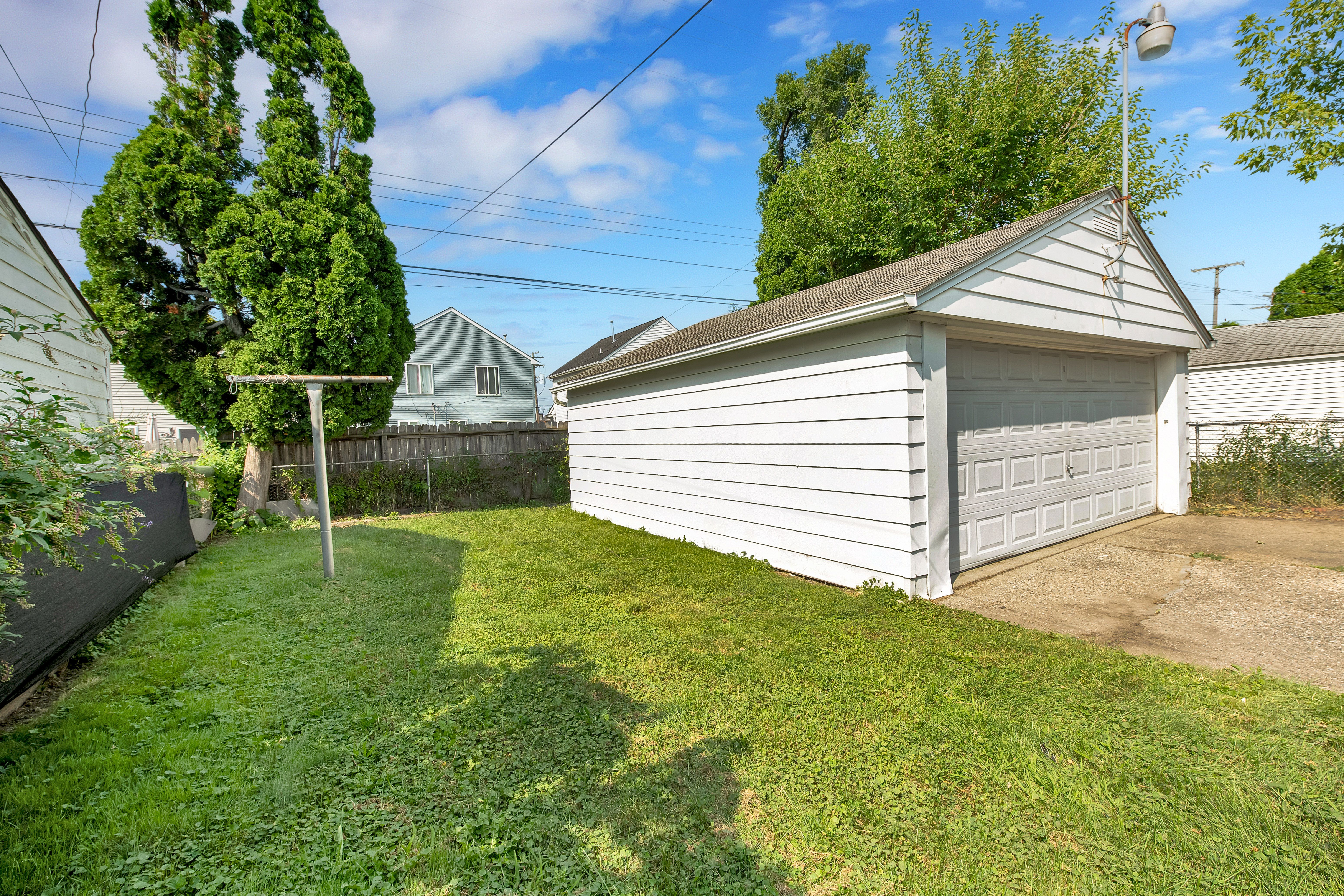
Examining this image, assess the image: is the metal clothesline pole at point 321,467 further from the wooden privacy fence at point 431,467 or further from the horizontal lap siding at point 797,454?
the wooden privacy fence at point 431,467

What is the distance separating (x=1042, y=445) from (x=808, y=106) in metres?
19.4

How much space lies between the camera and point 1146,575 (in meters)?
4.91

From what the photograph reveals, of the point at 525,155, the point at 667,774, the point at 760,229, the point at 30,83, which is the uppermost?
the point at 760,229

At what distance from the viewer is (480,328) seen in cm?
2283

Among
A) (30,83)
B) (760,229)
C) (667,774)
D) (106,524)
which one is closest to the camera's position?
(667,774)

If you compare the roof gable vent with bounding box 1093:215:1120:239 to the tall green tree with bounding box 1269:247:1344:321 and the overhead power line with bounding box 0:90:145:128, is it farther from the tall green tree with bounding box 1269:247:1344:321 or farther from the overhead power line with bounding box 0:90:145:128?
the tall green tree with bounding box 1269:247:1344:321

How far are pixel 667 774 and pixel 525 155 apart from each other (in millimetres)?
10705

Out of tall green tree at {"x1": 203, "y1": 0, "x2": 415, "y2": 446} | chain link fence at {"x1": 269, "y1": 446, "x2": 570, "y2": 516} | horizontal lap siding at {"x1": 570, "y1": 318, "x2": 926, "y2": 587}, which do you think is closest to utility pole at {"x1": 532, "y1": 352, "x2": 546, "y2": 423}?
chain link fence at {"x1": 269, "y1": 446, "x2": 570, "y2": 516}

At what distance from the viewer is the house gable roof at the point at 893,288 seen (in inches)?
179

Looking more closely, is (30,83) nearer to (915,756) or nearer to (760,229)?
(915,756)

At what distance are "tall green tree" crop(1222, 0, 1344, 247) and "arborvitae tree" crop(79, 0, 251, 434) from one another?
643 inches

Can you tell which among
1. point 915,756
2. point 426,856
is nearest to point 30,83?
point 426,856

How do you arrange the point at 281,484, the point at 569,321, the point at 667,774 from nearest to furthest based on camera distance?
the point at 667,774, the point at 281,484, the point at 569,321

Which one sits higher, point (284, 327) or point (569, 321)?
point (569, 321)
